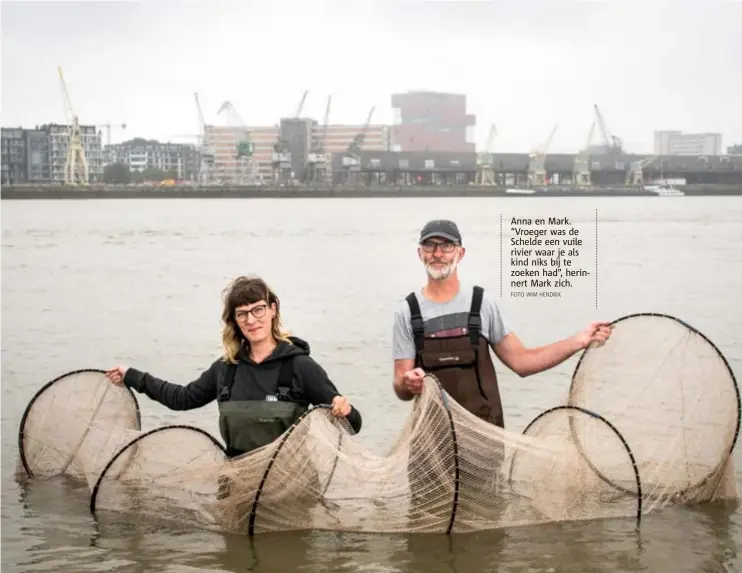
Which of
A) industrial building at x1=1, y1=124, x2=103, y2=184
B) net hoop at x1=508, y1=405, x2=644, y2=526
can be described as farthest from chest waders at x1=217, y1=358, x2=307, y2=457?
industrial building at x1=1, y1=124, x2=103, y2=184

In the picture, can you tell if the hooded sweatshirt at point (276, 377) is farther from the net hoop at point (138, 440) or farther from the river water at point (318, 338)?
the river water at point (318, 338)

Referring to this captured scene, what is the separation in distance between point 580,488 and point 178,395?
2370 millimetres

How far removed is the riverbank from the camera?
506ft

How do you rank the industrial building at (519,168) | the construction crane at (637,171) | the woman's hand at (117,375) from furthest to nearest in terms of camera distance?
the industrial building at (519,168) → the construction crane at (637,171) → the woman's hand at (117,375)

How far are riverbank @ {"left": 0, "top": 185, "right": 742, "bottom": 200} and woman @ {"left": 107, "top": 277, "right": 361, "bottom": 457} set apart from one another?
488 ft

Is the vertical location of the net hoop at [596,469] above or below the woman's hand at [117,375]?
below

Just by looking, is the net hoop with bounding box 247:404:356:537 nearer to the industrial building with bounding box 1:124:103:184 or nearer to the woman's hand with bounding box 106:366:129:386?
the woman's hand with bounding box 106:366:129:386

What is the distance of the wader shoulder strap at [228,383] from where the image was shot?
5809mm

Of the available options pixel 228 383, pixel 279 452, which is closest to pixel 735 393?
pixel 279 452

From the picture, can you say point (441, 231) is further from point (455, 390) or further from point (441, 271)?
point (455, 390)

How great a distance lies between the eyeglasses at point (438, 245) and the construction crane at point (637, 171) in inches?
6575

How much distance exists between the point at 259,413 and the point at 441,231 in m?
1.24

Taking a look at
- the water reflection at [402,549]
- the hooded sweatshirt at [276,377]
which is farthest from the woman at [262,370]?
the water reflection at [402,549]

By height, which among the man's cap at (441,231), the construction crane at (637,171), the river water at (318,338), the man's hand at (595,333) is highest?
the construction crane at (637,171)
